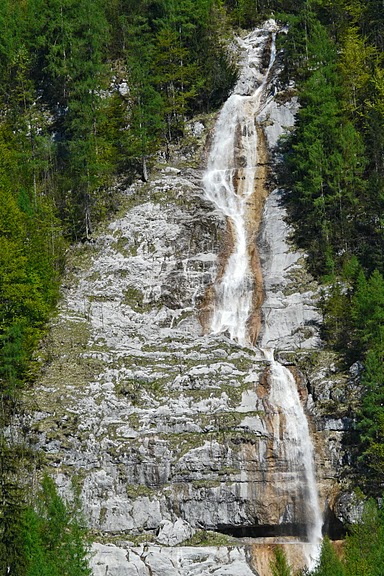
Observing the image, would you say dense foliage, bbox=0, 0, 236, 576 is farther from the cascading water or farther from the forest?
the cascading water

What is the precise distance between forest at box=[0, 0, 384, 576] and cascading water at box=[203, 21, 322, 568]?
2576mm

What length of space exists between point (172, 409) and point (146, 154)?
26978 millimetres

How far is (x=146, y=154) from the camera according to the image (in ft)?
209

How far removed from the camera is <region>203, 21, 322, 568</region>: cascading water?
40.9 metres

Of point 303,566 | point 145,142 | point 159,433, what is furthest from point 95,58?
point 303,566

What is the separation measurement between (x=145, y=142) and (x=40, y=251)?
15605 mm

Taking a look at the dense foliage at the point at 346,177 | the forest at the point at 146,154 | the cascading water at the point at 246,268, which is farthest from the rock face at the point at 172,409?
the dense foliage at the point at 346,177

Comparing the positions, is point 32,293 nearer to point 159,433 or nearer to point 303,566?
point 159,433

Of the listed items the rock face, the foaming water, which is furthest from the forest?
the foaming water

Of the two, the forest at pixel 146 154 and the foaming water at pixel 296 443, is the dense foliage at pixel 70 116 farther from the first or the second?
the foaming water at pixel 296 443

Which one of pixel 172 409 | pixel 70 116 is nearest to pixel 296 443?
pixel 172 409

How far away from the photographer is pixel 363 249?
51.4 metres

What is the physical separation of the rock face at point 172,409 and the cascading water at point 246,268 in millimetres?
648

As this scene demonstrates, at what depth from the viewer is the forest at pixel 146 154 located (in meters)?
39.5
